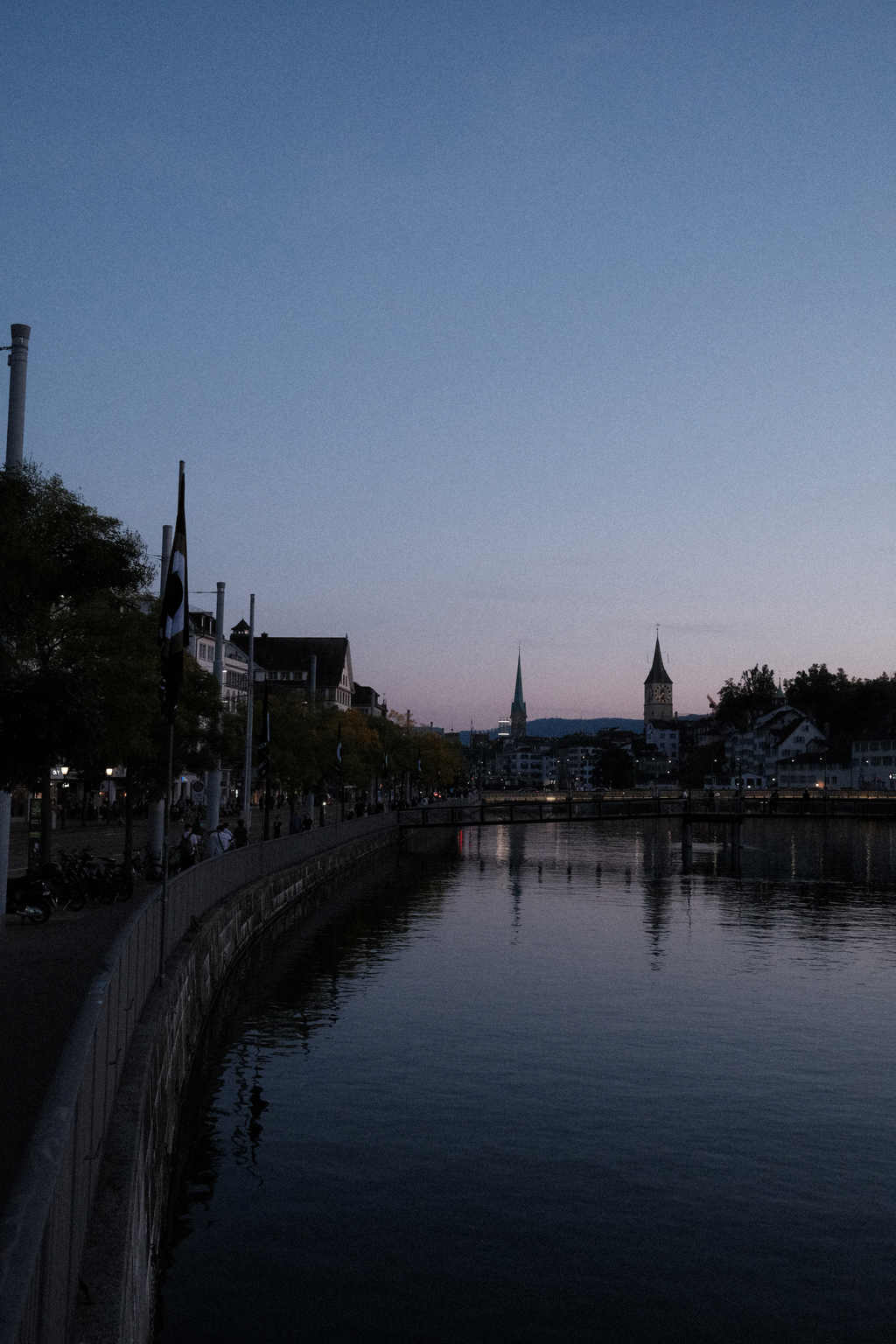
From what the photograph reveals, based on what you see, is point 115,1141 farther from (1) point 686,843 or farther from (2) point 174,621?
(1) point 686,843

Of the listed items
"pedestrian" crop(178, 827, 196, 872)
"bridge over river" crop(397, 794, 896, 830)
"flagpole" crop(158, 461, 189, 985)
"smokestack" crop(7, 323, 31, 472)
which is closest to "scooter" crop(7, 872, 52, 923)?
"flagpole" crop(158, 461, 189, 985)

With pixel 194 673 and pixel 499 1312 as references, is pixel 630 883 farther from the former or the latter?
pixel 499 1312

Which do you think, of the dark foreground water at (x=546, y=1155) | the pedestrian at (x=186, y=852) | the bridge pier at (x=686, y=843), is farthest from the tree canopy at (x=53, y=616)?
the bridge pier at (x=686, y=843)

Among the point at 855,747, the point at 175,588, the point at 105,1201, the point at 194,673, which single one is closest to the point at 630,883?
the point at 194,673

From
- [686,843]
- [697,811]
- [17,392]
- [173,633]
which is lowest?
[686,843]

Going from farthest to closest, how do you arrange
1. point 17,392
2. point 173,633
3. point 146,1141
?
point 17,392
point 173,633
point 146,1141

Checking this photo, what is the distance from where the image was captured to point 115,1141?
10.9 m

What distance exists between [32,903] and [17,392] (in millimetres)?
9526

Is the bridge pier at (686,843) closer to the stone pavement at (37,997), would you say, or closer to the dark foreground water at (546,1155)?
the dark foreground water at (546,1155)

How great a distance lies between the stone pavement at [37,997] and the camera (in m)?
11.2

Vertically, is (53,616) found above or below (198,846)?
above

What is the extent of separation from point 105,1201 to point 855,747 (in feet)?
585

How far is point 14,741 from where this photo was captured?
22.2 m

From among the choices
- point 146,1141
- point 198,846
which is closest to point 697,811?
point 198,846
